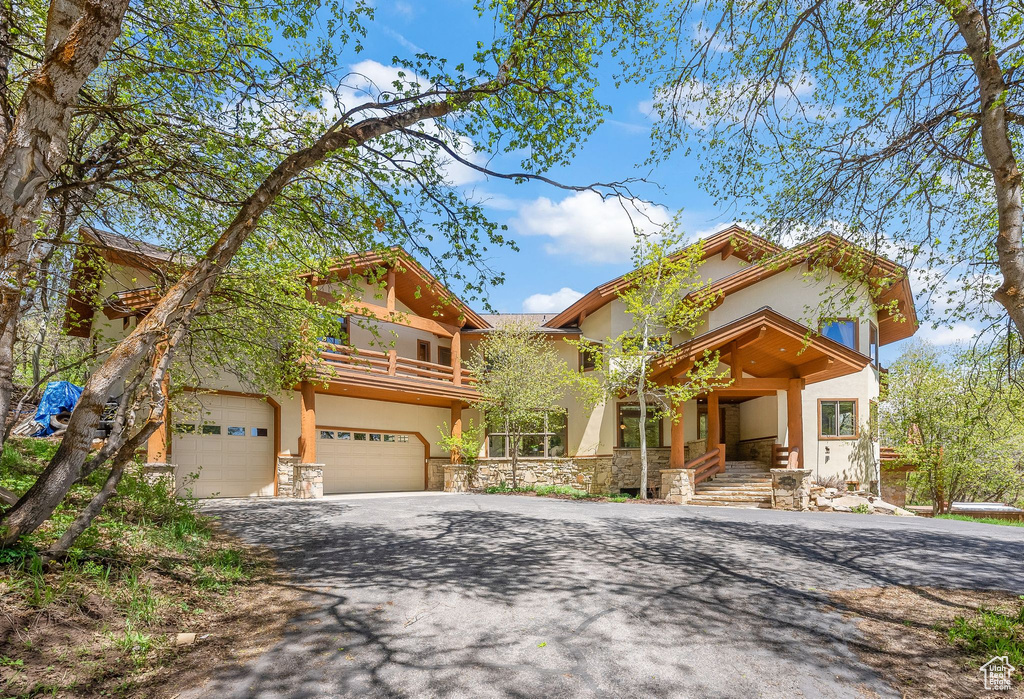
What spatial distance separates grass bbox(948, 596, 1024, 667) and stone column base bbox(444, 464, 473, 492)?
14780 mm

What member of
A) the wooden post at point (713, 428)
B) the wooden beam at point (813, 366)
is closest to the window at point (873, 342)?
the wooden beam at point (813, 366)

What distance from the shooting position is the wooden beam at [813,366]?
15.6m

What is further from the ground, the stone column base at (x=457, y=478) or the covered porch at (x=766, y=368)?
the covered porch at (x=766, y=368)

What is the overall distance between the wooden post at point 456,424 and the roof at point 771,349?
659 centimetres

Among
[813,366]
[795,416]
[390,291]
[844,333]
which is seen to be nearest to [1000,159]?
[813,366]

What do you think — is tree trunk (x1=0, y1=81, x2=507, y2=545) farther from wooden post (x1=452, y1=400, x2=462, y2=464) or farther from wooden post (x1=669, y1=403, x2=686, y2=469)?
wooden post (x1=452, y1=400, x2=462, y2=464)

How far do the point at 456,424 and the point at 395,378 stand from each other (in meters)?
3.22

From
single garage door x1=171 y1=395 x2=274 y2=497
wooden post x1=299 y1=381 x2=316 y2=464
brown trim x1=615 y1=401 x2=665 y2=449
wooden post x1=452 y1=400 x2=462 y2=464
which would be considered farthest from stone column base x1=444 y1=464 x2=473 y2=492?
single garage door x1=171 y1=395 x2=274 y2=497

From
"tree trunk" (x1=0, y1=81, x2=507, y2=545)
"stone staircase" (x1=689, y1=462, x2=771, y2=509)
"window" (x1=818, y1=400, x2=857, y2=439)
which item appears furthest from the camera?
"window" (x1=818, y1=400, x2=857, y2=439)

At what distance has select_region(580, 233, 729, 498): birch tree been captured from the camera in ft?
51.4

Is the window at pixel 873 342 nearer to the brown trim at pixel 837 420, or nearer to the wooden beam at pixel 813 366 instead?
the brown trim at pixel 837 420

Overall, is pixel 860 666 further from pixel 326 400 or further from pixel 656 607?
pixel 326 400

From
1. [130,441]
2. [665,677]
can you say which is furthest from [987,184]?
[130,441]

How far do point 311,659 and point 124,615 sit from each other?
1765 mm
